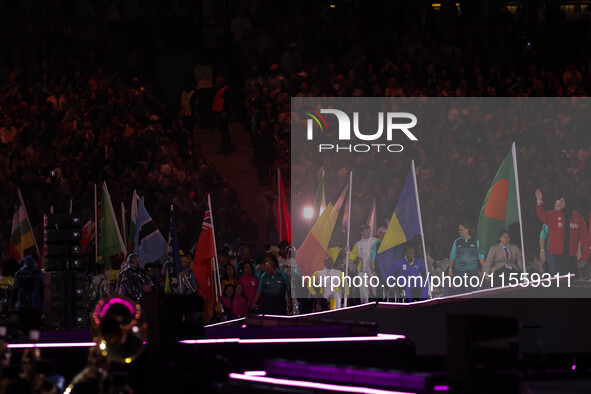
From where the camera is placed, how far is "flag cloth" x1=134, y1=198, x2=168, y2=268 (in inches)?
706

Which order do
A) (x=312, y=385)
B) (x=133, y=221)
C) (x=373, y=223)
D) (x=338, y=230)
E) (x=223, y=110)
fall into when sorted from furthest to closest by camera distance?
(x=223, y=110) < (x=373, y=223) < (x=133, y=221) < (x=338, y=230) < (x=312, y=385)

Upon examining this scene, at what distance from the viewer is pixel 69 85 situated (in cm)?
2456

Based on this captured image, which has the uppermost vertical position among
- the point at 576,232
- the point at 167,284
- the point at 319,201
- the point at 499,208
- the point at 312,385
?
the point at 319,201

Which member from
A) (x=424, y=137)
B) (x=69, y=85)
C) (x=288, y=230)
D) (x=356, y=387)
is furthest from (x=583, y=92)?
(x=356, y=387)

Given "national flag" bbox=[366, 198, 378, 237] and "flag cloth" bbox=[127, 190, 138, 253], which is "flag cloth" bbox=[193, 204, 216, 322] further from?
"national flag" bbox=[366, 198, 378, 237]

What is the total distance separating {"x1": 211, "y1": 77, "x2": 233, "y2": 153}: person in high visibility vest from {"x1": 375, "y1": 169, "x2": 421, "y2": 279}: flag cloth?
736 centimetres

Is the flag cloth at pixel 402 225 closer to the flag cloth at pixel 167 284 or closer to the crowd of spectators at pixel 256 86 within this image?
the crowd of spectators at pixel 256 86

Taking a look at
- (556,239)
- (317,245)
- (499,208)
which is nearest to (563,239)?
(556,239)

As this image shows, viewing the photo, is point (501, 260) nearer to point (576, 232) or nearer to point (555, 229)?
point (555, 229)

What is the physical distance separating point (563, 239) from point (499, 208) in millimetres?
1904

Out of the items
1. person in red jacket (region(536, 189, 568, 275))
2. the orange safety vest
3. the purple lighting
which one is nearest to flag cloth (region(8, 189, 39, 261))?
the orange safety vest

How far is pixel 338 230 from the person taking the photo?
18.7m

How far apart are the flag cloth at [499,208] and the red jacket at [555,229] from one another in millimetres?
1648

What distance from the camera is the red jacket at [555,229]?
1931 cm
